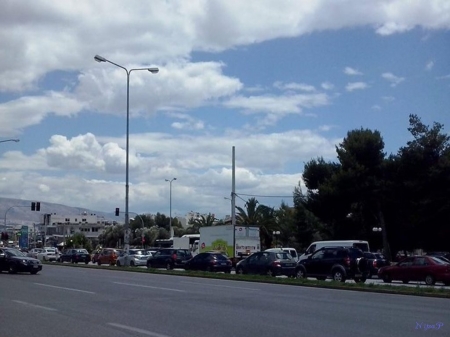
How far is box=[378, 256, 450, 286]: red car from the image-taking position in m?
32.8

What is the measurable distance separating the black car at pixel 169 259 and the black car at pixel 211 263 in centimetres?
509

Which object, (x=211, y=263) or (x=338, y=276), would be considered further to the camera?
(x=211, y=263)

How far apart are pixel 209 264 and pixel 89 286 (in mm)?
15380

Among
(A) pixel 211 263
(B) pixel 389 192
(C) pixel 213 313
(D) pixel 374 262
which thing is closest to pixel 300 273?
(D) pixel 374 262

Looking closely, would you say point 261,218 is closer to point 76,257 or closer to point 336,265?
point 76,257

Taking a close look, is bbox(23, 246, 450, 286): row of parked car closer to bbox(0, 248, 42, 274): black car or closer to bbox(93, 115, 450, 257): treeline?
bbox(0, 248, 42, 274): black car

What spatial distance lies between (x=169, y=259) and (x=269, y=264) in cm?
1337

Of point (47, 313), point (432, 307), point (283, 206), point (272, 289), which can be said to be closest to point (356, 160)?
point (283, 206)

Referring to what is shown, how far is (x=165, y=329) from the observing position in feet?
47.9

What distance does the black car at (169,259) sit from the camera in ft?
161

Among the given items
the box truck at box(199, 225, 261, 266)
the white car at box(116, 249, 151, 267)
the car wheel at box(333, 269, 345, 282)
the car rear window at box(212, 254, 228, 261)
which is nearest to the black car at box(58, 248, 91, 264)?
the white car at box(116, 249, 151, 267)

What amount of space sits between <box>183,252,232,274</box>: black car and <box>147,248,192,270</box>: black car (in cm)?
509

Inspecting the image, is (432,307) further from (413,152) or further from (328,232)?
(328,232)

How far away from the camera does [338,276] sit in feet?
106
